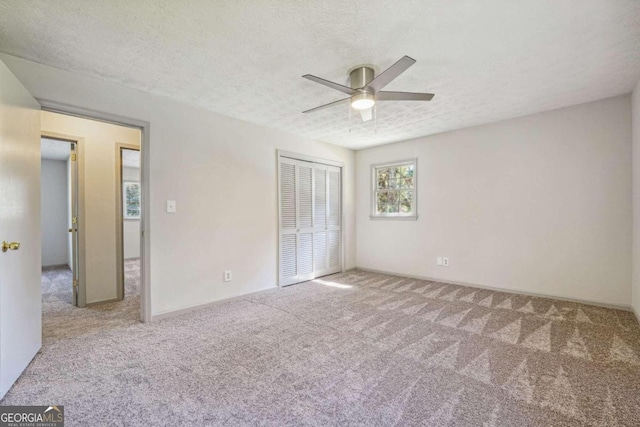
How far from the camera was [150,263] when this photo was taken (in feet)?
9.76

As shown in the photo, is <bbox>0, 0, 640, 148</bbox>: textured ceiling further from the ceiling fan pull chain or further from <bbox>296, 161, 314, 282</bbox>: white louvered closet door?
<bbox>296, 161, 314, 282</bbox>: white louvered closet door

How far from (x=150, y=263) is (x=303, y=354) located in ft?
6.15

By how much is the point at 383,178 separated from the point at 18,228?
15.5 feet

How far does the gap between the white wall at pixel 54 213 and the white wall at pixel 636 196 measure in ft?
30.5

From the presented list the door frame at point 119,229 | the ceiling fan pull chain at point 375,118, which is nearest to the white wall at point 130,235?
the door frame at point 119,229

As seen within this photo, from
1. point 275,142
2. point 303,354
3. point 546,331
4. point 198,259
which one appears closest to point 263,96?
point 275,142

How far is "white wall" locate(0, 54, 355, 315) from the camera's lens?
8.89ft

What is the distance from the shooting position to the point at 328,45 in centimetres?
212

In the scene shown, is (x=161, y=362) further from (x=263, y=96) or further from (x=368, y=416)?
(x=263, y=96)

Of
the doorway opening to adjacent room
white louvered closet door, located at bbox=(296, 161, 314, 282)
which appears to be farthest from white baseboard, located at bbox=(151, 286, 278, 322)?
the doorway opening to adjacent room

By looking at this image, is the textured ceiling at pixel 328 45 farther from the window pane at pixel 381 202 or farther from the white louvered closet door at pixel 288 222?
the window pane at pixel 381 202

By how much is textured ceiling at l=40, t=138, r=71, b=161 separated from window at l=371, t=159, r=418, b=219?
5.29 m

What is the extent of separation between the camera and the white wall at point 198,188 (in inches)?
107
